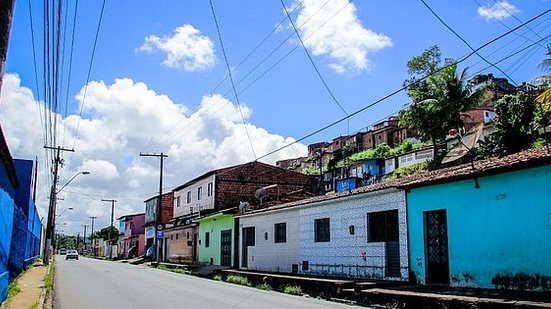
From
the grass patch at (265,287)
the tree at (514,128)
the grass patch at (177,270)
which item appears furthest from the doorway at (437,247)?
the tree at (514,128)

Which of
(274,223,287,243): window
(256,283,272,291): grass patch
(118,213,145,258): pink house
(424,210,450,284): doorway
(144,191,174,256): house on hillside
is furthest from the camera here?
(118,213,145,258): pink house

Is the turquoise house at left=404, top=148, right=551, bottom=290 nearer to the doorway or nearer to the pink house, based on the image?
the doorway

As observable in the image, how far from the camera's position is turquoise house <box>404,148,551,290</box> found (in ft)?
40.3

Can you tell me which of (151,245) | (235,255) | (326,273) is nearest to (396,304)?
(326,273)

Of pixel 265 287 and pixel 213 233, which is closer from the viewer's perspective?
pixel 265 287

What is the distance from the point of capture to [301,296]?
17.3m

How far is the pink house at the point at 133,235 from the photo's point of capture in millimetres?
65981

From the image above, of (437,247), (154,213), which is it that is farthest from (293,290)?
(154,213)

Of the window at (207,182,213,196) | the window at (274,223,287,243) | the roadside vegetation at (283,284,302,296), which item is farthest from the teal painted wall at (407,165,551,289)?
the window at (207,182,213,196)

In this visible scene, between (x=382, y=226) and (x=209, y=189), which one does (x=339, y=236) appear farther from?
(x=209, y=189)

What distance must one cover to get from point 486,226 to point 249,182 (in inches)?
1127

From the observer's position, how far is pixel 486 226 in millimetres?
13617

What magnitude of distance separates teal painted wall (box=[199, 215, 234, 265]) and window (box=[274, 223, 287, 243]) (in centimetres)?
661

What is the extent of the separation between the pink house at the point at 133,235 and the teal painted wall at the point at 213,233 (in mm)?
27347
